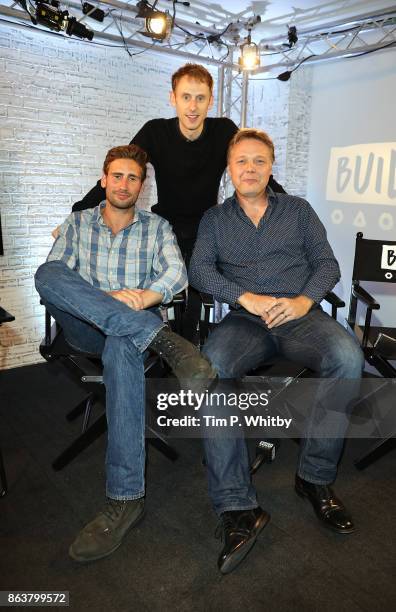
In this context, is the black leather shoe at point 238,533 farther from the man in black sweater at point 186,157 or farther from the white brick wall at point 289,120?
the white brick wall at point 289,120

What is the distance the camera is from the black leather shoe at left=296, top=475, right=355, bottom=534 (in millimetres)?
1940

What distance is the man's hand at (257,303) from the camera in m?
2.18

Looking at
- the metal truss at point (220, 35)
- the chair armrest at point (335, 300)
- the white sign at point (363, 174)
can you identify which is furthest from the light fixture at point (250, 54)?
the chair armrest at point (335, 300)

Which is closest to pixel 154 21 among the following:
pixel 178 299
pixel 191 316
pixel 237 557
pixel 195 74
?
pixel 195 74

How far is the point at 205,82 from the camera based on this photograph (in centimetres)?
258

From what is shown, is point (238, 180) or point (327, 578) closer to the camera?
point (327, 578)

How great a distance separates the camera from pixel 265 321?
2234 mm

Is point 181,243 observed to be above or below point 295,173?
below

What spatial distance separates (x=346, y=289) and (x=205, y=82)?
2719 mm

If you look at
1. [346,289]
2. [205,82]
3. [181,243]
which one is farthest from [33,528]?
[346,289]

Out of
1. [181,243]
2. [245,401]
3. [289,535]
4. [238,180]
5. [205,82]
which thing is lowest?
[289,535]

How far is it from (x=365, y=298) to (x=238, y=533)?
1.36m

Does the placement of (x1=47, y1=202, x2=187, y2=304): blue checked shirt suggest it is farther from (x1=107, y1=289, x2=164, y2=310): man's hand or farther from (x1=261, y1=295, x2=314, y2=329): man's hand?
(x1=261, y1=295, x2=314, y2=329): man's hand

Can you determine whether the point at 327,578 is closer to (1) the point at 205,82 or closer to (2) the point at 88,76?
(1) the point at 205,82
